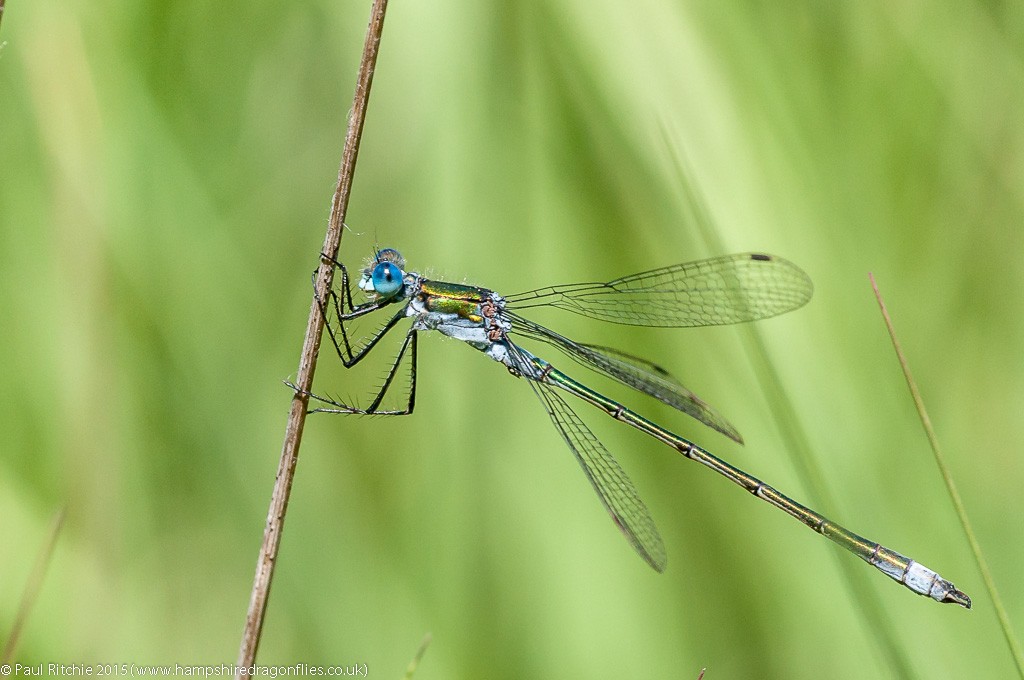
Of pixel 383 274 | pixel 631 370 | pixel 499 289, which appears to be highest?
pixel 499 289

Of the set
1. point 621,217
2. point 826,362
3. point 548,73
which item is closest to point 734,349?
point 826,362

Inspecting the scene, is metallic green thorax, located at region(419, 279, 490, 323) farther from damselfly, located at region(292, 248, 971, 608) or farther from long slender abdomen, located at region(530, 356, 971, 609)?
long slender abdomen, located at region(530, 356, 971, 609)

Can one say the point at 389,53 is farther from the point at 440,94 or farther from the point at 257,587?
the point at 257,587
